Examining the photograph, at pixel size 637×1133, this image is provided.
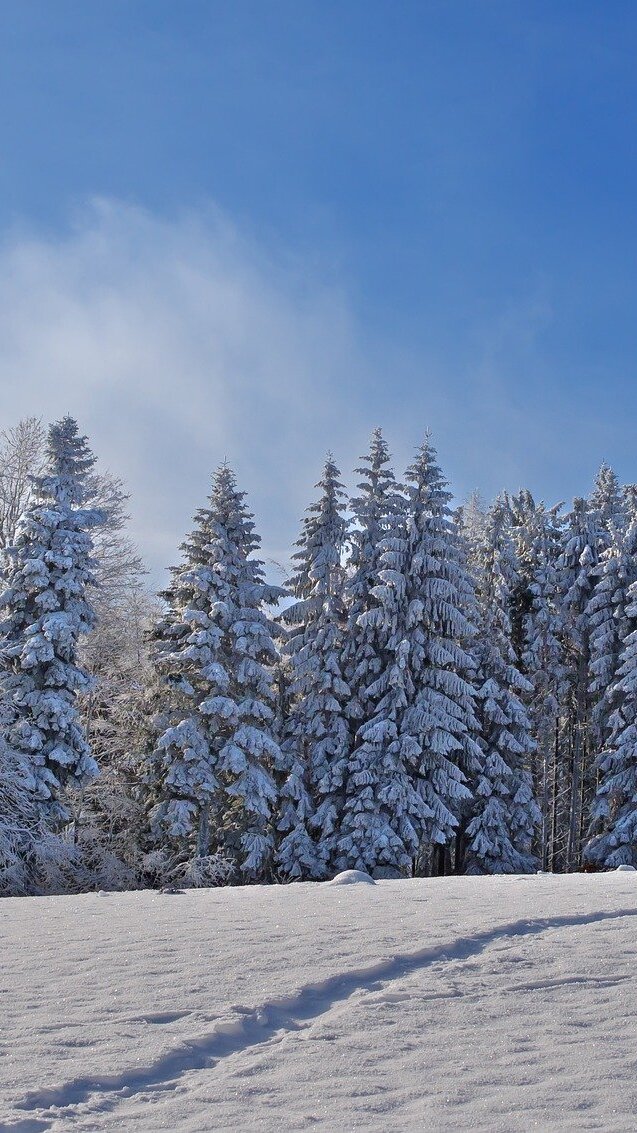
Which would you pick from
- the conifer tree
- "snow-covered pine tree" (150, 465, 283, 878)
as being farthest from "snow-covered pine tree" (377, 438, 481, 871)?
"snow-covered pine tree" (150, 465, 283, 878)

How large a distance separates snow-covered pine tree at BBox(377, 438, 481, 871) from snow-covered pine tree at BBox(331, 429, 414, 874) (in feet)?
1.24

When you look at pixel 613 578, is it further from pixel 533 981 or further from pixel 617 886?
pixel 533 981

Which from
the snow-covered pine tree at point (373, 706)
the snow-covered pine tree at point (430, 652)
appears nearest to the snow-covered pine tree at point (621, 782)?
the snow-covered pine tree at point (430, 652)

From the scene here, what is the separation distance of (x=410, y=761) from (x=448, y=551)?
7168 mm

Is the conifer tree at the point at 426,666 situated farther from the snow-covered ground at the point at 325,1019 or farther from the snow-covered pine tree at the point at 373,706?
the snow-covered ground at the point at 325,1019

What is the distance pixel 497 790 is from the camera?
3272 centimetres

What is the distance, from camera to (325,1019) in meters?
6.02

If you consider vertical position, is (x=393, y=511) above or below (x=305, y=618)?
above

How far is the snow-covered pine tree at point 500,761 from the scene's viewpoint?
32.0 metres

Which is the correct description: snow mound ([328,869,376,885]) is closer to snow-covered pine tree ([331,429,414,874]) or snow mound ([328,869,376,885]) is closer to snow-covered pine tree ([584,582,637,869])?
snow-covered pine tree ([331,429,414,874])

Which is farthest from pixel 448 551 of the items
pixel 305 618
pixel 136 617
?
pixel 136 617

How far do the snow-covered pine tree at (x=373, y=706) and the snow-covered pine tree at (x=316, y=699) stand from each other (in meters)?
0.49

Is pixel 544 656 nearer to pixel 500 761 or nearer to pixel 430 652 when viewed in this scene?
pixel 500 761

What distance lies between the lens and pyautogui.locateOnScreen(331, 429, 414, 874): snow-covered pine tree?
2858cm
